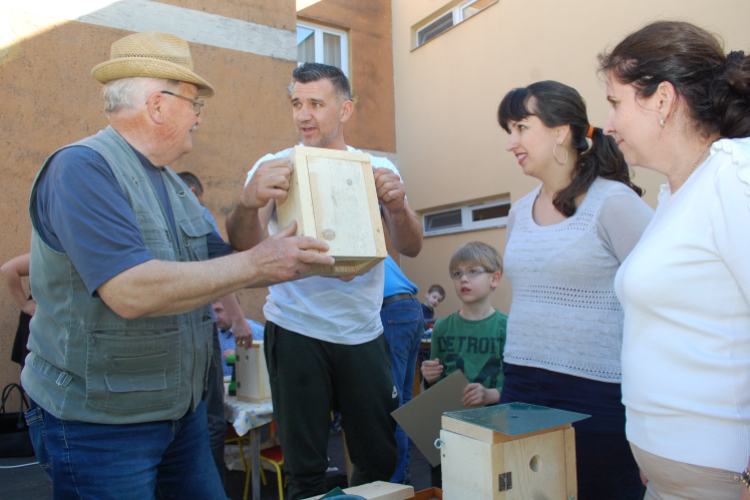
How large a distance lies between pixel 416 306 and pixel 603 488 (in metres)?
1.40

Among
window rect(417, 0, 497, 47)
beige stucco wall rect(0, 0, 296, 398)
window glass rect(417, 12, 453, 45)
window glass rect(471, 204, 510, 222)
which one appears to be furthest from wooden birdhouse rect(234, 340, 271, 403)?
window glass rect(417, 12, 453, 45)

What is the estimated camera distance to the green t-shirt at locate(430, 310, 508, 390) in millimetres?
2832

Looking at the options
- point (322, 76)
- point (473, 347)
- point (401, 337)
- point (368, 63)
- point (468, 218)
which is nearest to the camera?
point (322, 76)

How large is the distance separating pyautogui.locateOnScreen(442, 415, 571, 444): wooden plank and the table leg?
2266 mm

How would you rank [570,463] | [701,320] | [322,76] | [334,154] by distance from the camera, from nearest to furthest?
1. [701,320]
2. [570,463]
3. [334,154]
4. [322,76]

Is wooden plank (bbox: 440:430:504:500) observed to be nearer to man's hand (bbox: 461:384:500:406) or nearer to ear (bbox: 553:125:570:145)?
man's hand (bbox: 461:384:500:406)

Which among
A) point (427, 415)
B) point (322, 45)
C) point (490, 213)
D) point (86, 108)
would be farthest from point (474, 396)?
point (322, 45)

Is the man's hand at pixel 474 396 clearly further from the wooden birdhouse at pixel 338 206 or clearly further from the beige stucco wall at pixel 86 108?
the beige stucco wall at pixel 86 108

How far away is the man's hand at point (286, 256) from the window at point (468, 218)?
591cm

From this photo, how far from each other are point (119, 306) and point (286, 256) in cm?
44

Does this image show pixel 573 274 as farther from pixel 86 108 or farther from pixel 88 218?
pixel 86 108

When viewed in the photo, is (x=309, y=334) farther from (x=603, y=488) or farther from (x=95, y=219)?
(x=603, y=488)

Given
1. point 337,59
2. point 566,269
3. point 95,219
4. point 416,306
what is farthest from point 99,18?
point 566,269

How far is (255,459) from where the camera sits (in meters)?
3.31
